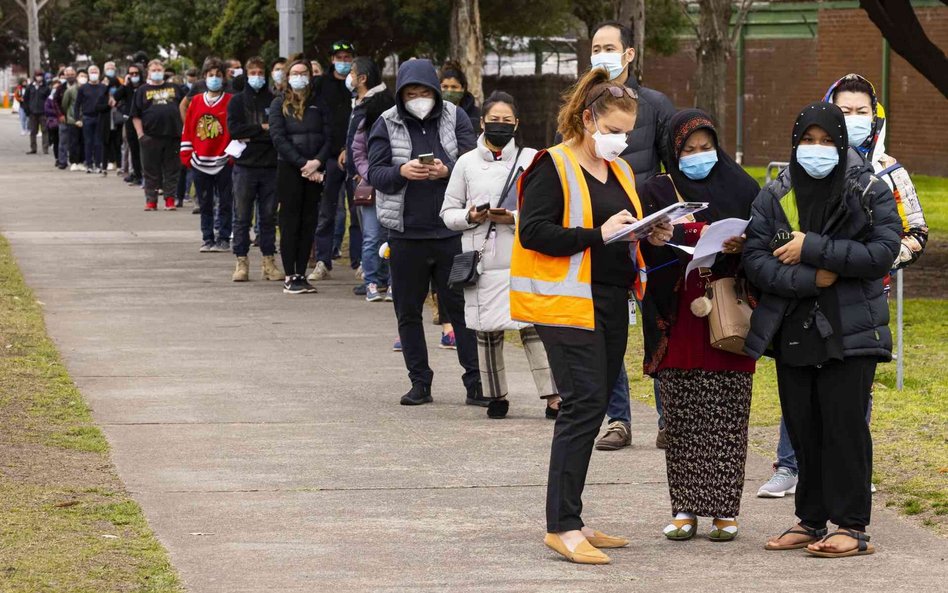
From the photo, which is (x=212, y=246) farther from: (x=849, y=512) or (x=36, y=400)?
(x=849, y=512)

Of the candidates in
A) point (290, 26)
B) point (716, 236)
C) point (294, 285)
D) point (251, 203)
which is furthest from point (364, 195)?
point (716, 236)

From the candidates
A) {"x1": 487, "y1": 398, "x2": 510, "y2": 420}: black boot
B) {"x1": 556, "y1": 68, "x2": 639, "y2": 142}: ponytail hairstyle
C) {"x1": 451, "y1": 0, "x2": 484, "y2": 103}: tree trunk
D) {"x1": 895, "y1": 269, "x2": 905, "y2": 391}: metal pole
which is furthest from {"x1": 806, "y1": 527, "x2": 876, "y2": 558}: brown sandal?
{"x1": 451, "y1": 0, "x2": 484, "y2": 103}: tree trunk

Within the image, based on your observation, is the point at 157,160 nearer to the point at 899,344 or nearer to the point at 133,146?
the point at 133,146

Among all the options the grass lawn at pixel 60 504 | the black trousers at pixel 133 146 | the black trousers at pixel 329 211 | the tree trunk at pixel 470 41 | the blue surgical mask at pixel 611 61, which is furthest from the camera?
the black trousers at pixel 133 146

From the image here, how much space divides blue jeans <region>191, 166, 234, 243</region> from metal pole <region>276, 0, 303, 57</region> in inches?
60.1

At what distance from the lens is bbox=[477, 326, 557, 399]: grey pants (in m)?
9.08

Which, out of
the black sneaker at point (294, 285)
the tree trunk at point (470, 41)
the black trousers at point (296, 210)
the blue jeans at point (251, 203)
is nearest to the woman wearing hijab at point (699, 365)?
the black trousers at point (296, 210)

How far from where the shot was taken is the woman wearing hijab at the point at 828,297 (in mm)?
6113

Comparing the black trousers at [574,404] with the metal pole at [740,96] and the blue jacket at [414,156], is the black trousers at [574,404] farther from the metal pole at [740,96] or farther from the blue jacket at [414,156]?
the metal pole at [740,96]

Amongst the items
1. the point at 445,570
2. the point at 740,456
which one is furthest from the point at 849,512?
the point at 445,570

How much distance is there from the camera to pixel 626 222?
19.9ft

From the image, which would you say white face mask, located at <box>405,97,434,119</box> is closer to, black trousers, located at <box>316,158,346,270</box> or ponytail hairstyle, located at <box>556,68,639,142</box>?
ponytail hairstyle, located at <box>556,68,639,142</box>

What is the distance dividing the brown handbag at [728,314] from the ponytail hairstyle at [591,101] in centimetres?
78

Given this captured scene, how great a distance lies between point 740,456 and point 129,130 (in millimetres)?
21532
